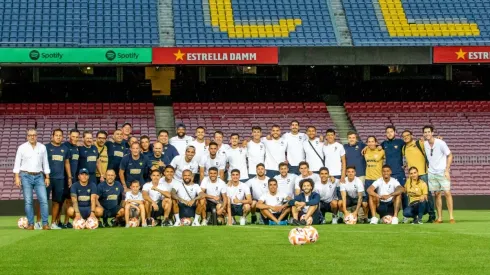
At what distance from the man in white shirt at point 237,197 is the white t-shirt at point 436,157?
12.4 ft

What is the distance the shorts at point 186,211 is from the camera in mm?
18875

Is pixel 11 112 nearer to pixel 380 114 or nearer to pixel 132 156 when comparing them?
pixel 380 114

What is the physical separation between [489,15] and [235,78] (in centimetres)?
1081

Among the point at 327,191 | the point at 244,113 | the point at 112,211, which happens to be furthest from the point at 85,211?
the point at 244,113

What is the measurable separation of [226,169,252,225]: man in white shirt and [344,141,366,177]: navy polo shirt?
92.1 inches

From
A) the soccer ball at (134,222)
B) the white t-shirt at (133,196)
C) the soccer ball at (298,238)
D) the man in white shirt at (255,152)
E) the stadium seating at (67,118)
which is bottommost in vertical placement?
the soccer ball at (134,222)

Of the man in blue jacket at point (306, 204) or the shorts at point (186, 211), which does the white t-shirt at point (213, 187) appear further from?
the man in blue jacket at point (306, 204)

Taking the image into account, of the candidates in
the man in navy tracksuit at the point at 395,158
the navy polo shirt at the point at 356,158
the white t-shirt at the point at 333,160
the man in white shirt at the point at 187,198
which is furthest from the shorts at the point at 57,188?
the man in navy tracksuit at the point at 395,158

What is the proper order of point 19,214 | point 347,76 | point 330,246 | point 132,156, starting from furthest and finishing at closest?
point 347,76 < point 19,214 < point 132,156 < point 330,246

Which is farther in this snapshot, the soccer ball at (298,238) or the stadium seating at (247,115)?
the stadium seating at (247,115)

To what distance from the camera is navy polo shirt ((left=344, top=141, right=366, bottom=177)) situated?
19.7m

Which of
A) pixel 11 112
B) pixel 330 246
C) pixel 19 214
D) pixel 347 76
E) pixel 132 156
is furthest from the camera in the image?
pixel 347 76

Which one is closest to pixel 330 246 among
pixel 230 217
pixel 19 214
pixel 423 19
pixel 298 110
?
pixel 230 217

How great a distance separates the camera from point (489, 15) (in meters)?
37.8
